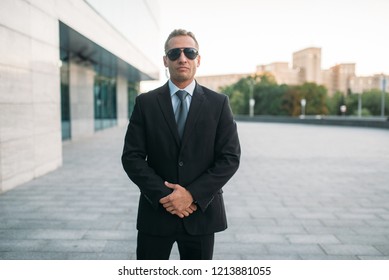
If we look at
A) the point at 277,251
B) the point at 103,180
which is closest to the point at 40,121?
the point at 103,180

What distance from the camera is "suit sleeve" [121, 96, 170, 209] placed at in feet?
6.97

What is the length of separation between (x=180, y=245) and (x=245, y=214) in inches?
129

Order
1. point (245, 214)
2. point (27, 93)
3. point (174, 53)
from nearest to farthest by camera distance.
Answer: point (174, 53) < point (245, 214) < point (27, 93)

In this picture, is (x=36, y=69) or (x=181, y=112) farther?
(x=36, y=69)

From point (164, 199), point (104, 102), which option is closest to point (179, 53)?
point (164, 199)

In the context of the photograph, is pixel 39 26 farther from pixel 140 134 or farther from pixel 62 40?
pixel 140 134

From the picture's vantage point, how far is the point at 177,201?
2102 millimetres

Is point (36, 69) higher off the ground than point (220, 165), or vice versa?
point (36, 69)

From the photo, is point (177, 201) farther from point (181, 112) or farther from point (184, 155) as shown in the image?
point (181, 112)

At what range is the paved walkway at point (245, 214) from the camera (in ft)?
13.3

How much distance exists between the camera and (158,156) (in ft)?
7.38

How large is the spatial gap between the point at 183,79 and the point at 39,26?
7058 millimetres

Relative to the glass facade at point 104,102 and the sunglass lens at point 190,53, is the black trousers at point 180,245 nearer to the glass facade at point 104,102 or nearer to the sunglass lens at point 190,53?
the sunglass lens at point 190,53

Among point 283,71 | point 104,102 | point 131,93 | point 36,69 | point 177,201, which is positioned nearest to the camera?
point 177,201
